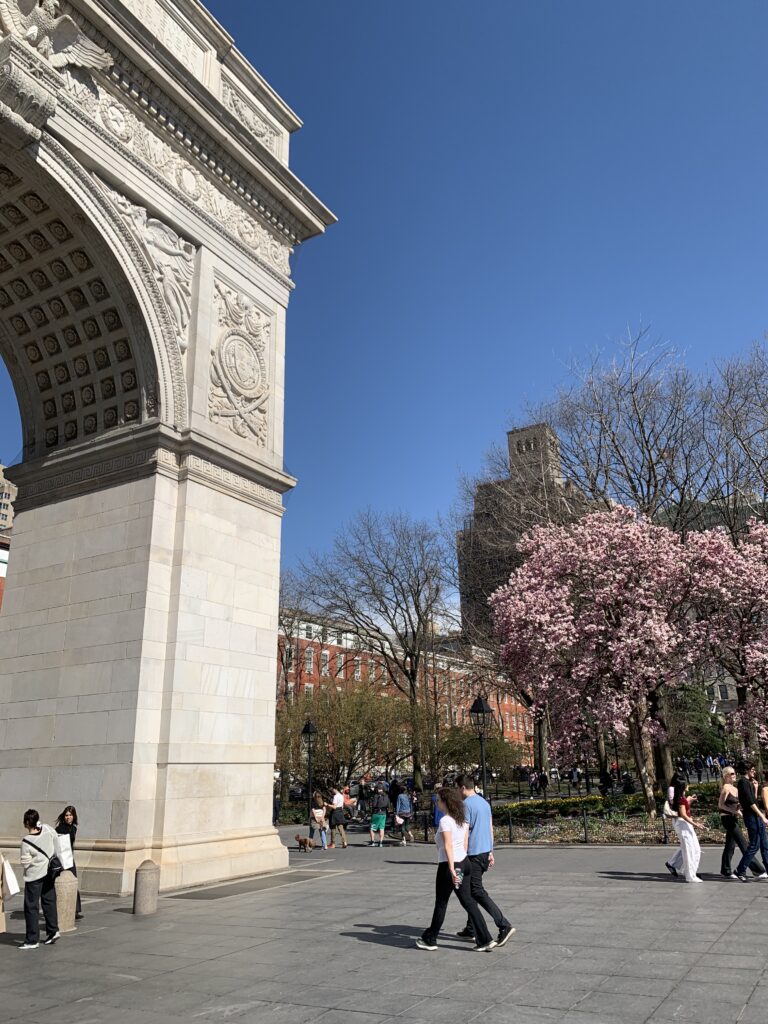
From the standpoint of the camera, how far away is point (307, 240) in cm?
2027

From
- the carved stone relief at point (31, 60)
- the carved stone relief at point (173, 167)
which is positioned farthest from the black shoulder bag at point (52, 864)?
the carved stone relief at point (173, 167)

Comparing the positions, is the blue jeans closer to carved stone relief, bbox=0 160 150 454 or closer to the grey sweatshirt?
the grey sweatshirt

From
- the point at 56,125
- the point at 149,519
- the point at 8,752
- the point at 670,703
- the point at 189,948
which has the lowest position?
the point at 189,948

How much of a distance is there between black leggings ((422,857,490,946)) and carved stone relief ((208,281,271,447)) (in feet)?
34.9

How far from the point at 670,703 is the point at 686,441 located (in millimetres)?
10735

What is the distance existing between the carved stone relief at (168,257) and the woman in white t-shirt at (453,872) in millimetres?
11064

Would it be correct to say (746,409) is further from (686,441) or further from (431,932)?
(431,932)

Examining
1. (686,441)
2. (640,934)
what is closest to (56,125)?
(640,934)

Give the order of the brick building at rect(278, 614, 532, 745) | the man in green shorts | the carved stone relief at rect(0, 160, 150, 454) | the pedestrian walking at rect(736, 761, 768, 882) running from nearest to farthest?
the pedestrian walking at rect(736, 761, 768, 882), the carved stone relief at rect(0, 160, 150, 454), the man in green shorts, the brick building at rect(278, 614, 532, 745)

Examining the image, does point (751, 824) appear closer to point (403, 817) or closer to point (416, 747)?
point (403, 817)

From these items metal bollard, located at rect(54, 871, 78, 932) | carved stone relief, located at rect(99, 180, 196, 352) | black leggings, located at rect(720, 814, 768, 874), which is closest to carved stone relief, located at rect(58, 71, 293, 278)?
carved stone relief, located at rect(99, 180, 196, 352)

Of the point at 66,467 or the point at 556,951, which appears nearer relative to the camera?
the point at 556,951

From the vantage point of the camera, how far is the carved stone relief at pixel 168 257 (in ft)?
49.4

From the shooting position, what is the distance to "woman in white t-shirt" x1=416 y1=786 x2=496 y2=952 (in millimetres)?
7824
